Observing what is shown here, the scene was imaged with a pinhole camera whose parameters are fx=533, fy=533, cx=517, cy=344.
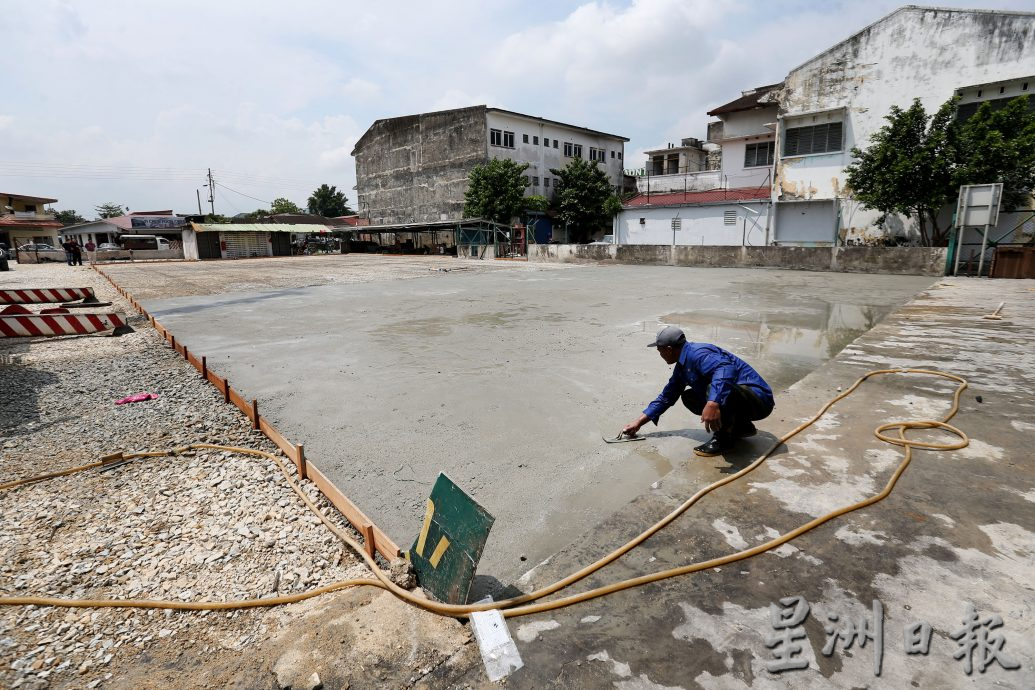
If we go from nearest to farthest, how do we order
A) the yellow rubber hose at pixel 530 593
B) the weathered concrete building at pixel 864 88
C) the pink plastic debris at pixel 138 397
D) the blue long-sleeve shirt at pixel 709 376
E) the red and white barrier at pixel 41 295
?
the yellow rubber hose at pixel 530 593
the blue long-sleeve shirt at pixel 709 376
the pink plastic debris at pixel 138 397
the red and white barrier at pixel 41 295
the weathered concrete building at pixel 864 88

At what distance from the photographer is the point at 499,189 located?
34.4 m

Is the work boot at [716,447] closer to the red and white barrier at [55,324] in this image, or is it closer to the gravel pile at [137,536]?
the gravel pile at [137,536]

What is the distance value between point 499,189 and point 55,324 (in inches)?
1120

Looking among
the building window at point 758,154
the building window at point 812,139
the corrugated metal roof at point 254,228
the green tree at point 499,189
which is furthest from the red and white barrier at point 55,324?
the corrugated metal roof at point 254,228

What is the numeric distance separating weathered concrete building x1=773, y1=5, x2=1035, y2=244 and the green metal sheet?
2577cm

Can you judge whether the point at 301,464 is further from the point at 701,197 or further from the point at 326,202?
the point at 326,202

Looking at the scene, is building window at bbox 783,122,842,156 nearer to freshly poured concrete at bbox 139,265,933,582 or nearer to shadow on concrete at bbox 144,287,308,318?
freshly poured concrete at bbox 139,265,933,582

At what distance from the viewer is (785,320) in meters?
9.74

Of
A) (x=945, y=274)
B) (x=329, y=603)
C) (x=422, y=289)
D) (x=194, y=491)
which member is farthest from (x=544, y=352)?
(x=945, y=274)

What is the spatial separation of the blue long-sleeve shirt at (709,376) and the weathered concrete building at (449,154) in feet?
112

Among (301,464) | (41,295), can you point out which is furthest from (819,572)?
(41,295)

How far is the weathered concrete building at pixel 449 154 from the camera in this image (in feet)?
123

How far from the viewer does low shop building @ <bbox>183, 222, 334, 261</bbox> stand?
38312 mm

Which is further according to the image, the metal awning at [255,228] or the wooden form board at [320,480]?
the metal awning at [255,228]
